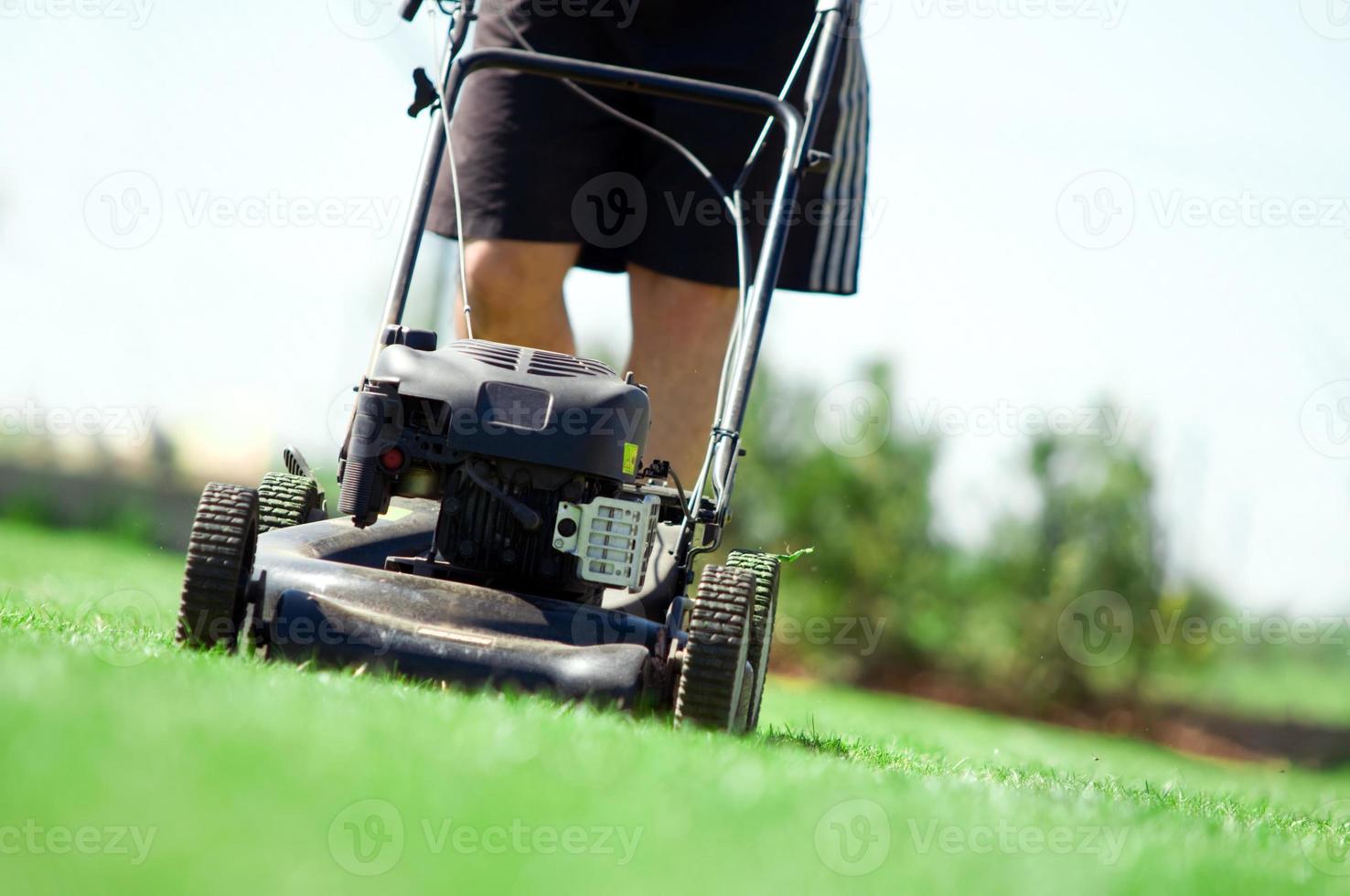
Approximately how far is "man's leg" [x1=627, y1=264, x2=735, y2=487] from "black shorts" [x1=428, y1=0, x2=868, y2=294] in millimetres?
58

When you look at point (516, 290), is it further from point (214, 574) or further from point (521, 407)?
point (214, 574)

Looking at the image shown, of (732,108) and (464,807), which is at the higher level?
(732,108)

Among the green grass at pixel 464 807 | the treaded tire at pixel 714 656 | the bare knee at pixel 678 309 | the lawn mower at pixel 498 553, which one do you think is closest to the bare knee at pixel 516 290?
the bare knee at pixel 678 309

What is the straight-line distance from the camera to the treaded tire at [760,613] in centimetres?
259

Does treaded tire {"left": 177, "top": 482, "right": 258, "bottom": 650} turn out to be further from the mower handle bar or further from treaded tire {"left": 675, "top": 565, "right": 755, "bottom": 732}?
treaded tire {"left": 675, "top": 565, "right": 755, "bottom": 732}

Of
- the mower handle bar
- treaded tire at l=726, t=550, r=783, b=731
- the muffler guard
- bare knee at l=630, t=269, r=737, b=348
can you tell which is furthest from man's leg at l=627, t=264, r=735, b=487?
the muffler guard

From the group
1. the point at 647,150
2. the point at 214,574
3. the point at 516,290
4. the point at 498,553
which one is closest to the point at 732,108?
the point at 647,150

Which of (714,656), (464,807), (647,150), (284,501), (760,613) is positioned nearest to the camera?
(464,807)

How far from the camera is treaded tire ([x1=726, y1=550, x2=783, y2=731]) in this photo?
2.59 metres

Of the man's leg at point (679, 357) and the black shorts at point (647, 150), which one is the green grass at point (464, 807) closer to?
the man's leg at point (679, 357)

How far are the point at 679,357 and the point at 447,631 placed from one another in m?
1.10

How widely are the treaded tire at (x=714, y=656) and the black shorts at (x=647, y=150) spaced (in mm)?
1099

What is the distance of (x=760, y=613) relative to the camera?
2.74m

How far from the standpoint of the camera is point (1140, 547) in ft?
42.9
